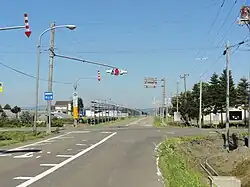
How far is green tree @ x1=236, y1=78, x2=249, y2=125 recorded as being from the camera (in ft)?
267

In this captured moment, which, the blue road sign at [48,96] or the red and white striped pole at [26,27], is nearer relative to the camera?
the red and white striped pole at [26,27]

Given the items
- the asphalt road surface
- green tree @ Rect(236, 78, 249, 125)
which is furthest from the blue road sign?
green tree @ Rect(236, 78, 249, 125)

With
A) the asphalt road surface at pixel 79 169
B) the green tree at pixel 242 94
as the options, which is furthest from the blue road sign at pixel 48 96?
the green tree at pixel 242 94

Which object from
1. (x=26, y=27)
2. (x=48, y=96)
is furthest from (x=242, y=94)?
(x=26, y=27)

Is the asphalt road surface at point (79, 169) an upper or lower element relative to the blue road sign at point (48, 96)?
lower

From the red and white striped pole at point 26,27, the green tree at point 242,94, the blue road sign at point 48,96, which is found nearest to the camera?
the red and white striped pole at point 26,27

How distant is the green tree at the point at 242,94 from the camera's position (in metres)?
81.3

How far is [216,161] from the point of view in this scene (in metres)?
34.9

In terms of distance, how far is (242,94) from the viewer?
8306 centimetres

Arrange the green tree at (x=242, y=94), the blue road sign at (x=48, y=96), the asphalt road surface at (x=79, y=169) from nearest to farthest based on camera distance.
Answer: the asphalt road surface at (x=79, y=169)
the blue road sign at (x=48, y=96)
the green tree at (x=242, y=94)

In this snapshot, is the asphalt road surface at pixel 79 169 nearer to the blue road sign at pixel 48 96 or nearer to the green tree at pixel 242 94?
the blue road sign at pixel 48 96

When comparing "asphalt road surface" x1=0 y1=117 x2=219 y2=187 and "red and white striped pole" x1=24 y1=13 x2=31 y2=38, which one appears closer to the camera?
"asphalt road surface" x1=0 y1=117 x2=219 y2=187

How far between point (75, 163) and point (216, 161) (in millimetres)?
18419

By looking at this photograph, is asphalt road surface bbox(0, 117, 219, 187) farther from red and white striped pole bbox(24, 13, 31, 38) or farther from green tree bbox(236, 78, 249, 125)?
green tree bbox(236, 78, 249, 125)
